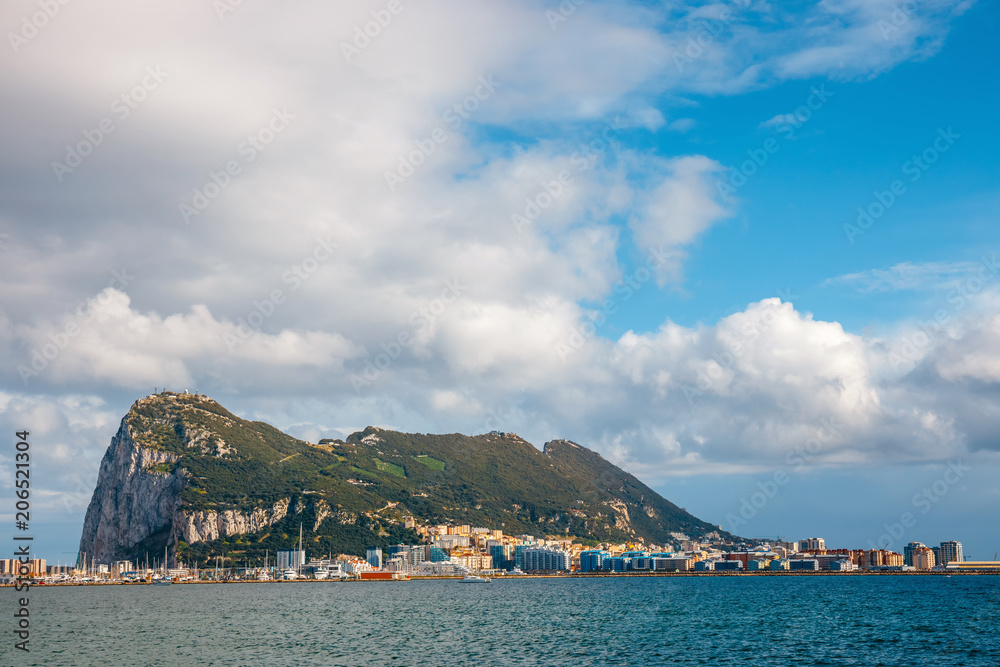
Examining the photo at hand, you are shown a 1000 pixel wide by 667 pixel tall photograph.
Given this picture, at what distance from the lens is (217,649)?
218 ft

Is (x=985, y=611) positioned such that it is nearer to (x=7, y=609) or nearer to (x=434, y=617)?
(x=434, y=617)

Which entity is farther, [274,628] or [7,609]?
[7,609]

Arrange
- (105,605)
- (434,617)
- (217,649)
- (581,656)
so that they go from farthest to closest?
(105,605)
(434,617)
(217,649)
(581,656)

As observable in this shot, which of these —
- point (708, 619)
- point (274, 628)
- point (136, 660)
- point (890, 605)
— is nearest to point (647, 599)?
point (890, 605)

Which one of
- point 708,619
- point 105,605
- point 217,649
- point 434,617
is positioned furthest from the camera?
point 105,605

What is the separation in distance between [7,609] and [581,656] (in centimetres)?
10802

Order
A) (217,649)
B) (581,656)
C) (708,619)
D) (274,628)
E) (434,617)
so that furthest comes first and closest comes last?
(434,617), (708,619), (274,628), (217,649), (581,656)

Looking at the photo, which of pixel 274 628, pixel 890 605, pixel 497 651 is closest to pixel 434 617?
pixel 274 628

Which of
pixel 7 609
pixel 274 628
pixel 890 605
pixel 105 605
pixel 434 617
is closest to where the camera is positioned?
pixel 274 628

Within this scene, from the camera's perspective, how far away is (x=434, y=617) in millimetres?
101750

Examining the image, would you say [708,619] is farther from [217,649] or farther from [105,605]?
[105,605]

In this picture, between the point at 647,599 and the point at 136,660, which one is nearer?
the point at 136,660

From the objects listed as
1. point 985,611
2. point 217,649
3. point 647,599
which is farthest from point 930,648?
point 647,599

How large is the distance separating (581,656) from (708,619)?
40175mm
